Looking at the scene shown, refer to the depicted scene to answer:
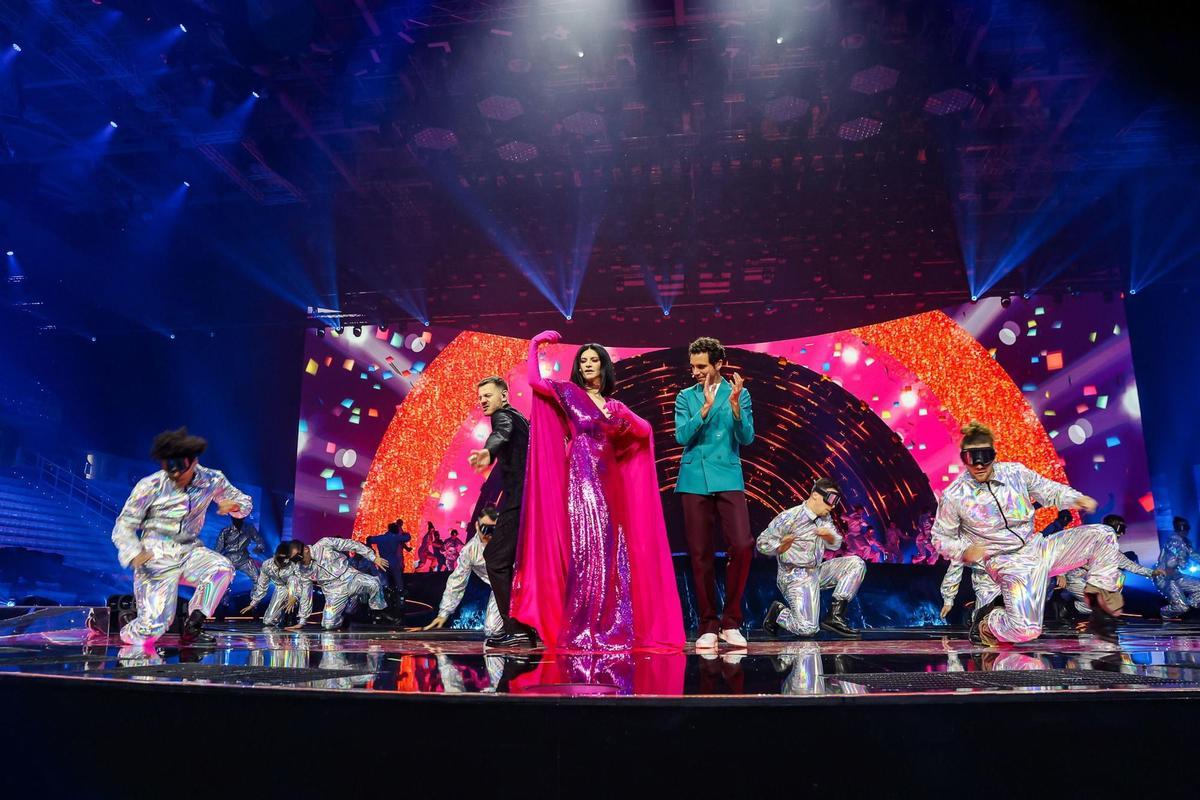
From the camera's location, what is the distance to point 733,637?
4430mm

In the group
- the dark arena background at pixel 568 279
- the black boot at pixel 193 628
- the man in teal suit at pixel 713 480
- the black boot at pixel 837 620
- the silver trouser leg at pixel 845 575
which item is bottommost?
the black boot at pixel 837 620

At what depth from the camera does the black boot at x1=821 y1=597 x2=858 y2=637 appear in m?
7.63

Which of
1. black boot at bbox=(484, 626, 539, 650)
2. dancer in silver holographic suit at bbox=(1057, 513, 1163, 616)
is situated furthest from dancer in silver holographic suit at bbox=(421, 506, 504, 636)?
dancer in silver holographic suit at bbox=(1057, 513, 1163, 616)

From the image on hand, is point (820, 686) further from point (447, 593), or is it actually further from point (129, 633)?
point (447, 593)

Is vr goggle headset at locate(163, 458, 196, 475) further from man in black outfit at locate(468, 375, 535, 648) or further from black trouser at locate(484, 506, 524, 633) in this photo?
black trouser at locate(484, 506, 524, 633)

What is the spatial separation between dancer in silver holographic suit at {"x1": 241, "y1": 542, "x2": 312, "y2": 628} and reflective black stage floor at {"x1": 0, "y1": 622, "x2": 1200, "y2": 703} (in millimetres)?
5678

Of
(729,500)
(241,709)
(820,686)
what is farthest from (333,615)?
(820,686)

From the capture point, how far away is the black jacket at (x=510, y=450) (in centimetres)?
483

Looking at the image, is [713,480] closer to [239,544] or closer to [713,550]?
[713,550]

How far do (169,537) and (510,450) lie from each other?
2303 mm

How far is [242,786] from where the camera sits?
2.36 metres

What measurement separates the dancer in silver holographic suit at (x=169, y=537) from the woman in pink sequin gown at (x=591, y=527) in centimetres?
207

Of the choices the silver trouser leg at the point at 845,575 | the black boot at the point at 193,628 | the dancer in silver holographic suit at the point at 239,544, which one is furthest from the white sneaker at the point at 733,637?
the dancer in silver holographic suit at the point at 239,544

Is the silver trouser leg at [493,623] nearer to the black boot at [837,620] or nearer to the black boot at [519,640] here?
the black boot at [519,640]
